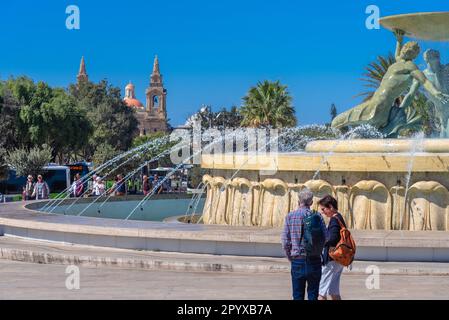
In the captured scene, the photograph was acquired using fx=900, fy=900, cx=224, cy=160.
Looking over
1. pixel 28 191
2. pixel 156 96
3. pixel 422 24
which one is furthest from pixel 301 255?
pixel 156 96

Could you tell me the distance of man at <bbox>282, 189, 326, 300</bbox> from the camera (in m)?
7.84

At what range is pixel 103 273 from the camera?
11.4m

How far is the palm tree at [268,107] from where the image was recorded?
52.8 meters

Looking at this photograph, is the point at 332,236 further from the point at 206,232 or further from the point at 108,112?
the point at 108,112

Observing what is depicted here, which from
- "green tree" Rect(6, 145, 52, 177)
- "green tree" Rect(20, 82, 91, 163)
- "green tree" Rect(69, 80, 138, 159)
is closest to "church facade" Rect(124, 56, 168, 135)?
"green tree" Rect(69, 80, 138, 159)

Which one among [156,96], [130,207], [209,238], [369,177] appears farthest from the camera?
[156,96]

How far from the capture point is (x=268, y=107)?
53344 mm

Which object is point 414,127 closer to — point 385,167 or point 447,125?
point 447,125

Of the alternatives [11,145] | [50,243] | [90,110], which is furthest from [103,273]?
[90,110]

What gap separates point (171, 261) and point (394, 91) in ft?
22.8

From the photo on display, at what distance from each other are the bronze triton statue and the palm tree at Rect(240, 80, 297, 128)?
35.5 meters

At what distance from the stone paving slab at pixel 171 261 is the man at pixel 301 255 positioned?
9.78ft

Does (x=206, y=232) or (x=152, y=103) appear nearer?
(x=206, y=232)

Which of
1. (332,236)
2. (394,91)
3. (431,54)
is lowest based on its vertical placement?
(332,236)
